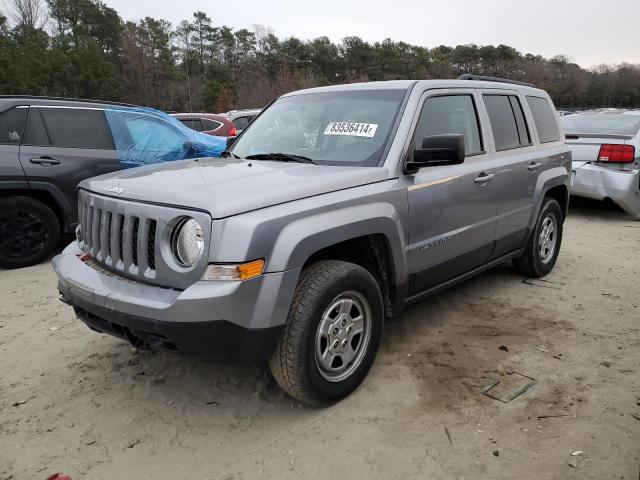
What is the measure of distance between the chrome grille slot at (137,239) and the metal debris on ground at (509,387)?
1898mm

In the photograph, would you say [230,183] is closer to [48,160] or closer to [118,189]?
[118,189]

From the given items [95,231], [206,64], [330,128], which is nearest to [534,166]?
[330,128]

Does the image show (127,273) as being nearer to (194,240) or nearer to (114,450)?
(194,240)

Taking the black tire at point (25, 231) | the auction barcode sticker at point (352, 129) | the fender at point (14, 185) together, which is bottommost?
the black tire at point (25, 231)

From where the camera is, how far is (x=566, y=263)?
5887 mm

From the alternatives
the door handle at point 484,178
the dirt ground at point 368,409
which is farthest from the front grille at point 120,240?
the door handle at point 484,178

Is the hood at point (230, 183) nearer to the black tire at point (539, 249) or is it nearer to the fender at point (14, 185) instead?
the black tire at point (539, 249)

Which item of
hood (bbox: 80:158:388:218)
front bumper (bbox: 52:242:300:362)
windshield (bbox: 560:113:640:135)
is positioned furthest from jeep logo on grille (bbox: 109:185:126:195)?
windshield (bbox: 560:113:640:135)

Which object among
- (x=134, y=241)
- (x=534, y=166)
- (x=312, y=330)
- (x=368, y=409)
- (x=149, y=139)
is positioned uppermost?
(x=149, y=139)

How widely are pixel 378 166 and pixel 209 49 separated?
63711 millimetres

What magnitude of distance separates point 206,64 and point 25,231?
5532 centimetres

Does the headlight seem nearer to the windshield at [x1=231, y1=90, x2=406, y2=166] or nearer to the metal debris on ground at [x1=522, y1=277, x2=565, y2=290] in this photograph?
the windshield at [x1=231, y1=90, x2=406, y2=166]

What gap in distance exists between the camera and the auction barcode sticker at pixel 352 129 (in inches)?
135

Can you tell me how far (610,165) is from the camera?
26.0 ft
